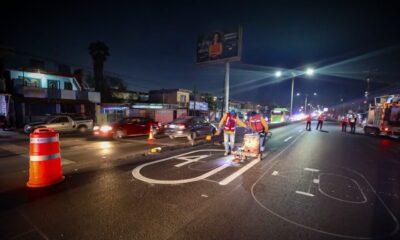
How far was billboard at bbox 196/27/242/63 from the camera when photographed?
1183 cm

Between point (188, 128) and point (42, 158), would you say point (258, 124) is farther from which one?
point (42, 158)

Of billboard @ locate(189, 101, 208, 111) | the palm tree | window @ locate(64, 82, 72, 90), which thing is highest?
the palm tree

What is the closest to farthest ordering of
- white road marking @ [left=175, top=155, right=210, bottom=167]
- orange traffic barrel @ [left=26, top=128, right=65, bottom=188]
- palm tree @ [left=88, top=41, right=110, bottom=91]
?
orange traffic barrel @ [left=26, top=128, right=65, bottom=188]
white road marking @ [left=175, top=155, right=210, bottom=167]
palm tree @ [left=88, top=41, right=110, bottom=91]

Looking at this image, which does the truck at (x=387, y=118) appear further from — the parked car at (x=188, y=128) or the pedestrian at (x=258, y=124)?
the parked car at (x=188, y=128)

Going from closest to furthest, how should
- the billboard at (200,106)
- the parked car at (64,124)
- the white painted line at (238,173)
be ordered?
the white painted line at (238,173) < the parked car at (64,124) < the billboard at (200,106)

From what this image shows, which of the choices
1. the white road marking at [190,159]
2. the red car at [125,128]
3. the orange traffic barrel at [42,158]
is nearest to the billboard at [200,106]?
the red car at [125,128]

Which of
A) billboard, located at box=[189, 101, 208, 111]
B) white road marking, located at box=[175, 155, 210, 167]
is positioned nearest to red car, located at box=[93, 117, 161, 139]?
white road marking, located at box=[175, 155, 210, 167]

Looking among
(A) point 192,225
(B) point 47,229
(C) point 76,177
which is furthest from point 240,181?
(C) point 76,177

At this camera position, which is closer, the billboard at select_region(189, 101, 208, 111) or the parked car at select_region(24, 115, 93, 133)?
the parked car at select_region(24, 115, 93, 133)

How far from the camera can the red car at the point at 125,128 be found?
12.6 m

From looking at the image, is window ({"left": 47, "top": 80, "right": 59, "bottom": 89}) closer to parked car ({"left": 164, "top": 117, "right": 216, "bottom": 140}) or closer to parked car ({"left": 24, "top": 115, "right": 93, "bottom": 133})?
parked car ({"left": 24, "top": 115, "right": 93, "bottom": 133})

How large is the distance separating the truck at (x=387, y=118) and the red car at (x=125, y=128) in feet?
61.5

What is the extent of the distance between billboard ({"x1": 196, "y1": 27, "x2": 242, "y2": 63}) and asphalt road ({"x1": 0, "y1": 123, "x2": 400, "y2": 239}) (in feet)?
28.0

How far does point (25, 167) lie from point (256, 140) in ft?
25.3
